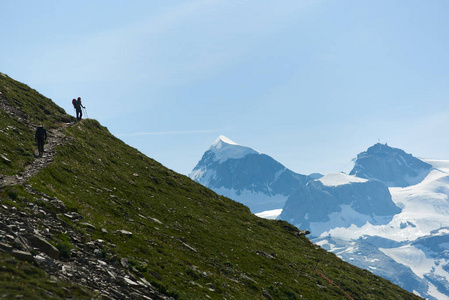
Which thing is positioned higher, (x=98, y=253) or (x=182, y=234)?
(x=182, y=234)

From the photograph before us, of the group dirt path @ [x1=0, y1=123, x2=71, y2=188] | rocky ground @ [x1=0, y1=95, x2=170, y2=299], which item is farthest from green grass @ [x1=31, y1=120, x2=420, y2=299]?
rocky ground @ [x1=0, y1=95, x2=170, y2=299]

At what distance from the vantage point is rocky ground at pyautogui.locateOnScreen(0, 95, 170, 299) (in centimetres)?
1684

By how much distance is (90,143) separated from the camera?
49188 mm

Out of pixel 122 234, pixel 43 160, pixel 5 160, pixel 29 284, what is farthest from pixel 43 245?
pixel 43 160

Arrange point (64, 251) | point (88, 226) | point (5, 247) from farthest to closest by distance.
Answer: point (88, 226) → point (64, 251) → point (5, 247)

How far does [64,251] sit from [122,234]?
6994mm

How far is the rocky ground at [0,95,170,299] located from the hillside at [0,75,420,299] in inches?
2.4

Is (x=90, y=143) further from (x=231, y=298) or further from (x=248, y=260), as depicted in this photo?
(x=231, y=298)

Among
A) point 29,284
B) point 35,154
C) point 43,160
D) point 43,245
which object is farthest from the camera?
point 35,154

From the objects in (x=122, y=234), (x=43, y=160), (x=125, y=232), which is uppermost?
(x=43, y=160)

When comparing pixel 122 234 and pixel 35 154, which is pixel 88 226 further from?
pixel 35 154

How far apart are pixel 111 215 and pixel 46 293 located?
16058 mm

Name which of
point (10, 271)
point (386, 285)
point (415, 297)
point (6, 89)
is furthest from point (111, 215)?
point (415, 297)

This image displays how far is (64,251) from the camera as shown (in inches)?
731
